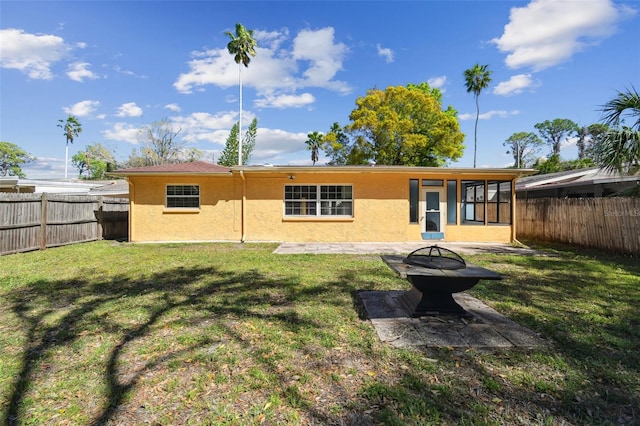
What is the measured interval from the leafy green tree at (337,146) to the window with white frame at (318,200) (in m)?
17.0

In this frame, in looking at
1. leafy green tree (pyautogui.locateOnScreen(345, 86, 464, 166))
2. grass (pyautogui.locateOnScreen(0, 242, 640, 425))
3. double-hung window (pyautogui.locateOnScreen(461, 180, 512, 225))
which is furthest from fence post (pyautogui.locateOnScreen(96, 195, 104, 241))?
leafy green tree (pyautogui.locateOnScreen(345, 86, 464, 166))

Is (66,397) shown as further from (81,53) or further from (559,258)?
(81,53)

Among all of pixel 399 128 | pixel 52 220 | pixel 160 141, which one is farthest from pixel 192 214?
pixel 160 141

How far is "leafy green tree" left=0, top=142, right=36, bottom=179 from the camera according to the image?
4491 cm

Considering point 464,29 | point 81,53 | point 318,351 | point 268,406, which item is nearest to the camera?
point 268,406

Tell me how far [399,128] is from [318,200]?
15969 mm

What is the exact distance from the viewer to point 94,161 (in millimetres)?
56875

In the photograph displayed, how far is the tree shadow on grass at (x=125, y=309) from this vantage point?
8.37 ft

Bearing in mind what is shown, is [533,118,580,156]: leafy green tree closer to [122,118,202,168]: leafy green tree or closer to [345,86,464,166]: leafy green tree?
[345,86,464,166]: leafy green tree

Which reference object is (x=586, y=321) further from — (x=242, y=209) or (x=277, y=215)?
(x=242, y=209)

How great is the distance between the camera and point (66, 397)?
225 centimetres

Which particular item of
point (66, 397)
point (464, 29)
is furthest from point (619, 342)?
point (464, 29)

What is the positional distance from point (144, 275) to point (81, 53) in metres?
14.2

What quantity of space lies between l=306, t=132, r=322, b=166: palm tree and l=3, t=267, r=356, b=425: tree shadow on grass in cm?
3586
